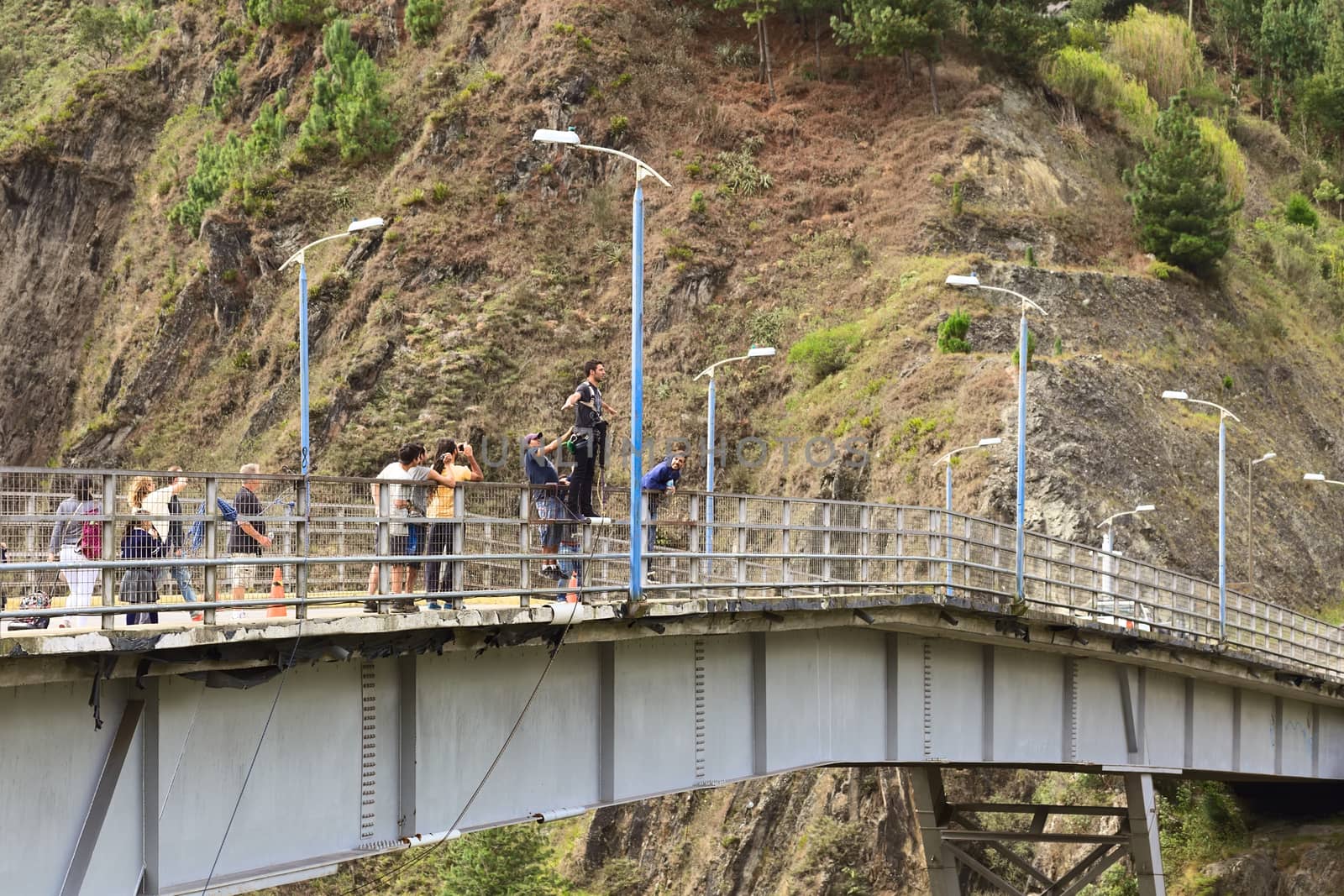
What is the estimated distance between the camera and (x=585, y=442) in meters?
18.3

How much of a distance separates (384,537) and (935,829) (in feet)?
64.8

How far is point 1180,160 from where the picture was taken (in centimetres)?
6081

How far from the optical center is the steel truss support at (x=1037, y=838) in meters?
30.4

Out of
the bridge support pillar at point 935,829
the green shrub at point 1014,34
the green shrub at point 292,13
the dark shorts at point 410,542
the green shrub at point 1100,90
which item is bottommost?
the bridge support pillar at point 935,829

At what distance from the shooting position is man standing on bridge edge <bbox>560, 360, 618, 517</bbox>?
1825cm

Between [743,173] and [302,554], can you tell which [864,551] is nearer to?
[302,554]

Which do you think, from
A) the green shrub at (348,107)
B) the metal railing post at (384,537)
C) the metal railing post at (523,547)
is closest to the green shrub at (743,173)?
the green shrub at (348,107)

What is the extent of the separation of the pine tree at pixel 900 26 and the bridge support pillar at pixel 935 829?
3946 centimetres

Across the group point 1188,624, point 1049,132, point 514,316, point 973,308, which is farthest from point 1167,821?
point 1049,132

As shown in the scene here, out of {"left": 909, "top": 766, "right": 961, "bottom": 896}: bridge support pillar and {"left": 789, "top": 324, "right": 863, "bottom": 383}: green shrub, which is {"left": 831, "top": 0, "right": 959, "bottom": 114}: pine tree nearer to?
{"left": 789, "top": 324, "right": 863, "bottom": 383}: green shrub

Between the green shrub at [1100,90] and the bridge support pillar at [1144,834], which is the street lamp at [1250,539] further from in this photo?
the green shrub at [1100,90]

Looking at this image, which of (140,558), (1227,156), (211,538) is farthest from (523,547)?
(1227,156)

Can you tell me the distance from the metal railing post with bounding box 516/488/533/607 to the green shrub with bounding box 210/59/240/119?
212 feet

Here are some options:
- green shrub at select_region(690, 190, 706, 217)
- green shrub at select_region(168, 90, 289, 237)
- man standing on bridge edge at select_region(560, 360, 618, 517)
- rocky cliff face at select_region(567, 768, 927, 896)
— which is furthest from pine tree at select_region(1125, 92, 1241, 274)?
man standing on bridge edge at select_region(560, 360, 618, 517)
